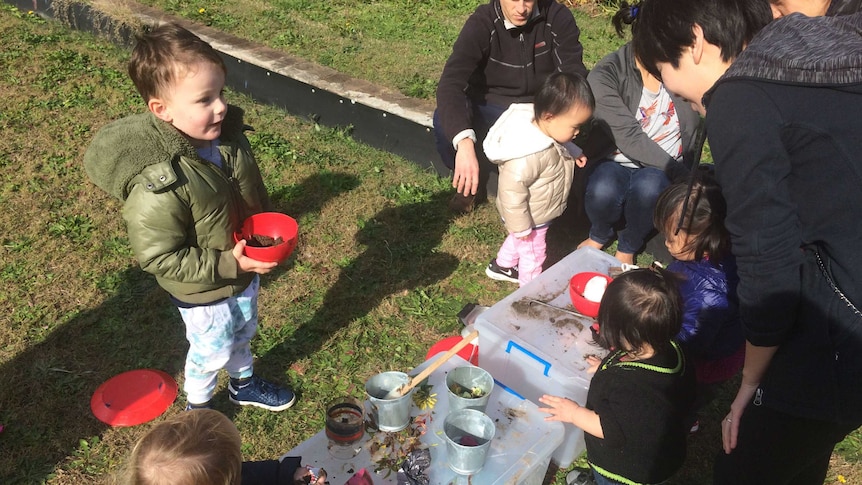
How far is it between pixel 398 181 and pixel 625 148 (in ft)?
5.38

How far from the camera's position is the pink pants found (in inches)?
142

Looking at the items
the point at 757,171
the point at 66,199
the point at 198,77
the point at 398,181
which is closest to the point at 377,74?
the point at 398,181

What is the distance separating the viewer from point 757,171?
148 centimetres

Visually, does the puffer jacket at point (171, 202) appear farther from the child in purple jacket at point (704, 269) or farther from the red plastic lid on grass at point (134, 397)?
the child in purple jacket at point (704, 269)

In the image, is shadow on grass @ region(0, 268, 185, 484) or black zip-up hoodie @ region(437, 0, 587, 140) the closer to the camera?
shadow on grass @ region(0, 268, 185, 484)

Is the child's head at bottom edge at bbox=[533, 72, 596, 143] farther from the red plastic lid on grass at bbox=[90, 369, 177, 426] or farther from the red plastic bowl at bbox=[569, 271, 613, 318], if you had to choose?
the red plastic lid on grass at bbox=[90, 369, 177, 426]

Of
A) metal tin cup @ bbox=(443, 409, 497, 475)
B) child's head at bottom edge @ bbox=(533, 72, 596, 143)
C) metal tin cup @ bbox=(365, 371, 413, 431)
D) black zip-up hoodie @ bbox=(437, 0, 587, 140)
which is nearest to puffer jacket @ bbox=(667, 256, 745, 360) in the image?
metal tin cup @ bbox=(443, 409, 497, 475)

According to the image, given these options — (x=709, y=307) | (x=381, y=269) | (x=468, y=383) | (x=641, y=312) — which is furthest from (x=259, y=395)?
(x=709, y=307)

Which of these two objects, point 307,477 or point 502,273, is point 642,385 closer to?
point 307,477

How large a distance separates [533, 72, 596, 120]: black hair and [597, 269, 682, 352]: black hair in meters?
1.24

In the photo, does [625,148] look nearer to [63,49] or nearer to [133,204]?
[133,204]

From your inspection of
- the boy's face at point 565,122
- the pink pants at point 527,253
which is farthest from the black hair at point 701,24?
the pink pants at point 527,253

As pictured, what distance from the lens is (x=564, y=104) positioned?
3172mm

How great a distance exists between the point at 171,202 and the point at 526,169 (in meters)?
1.77
